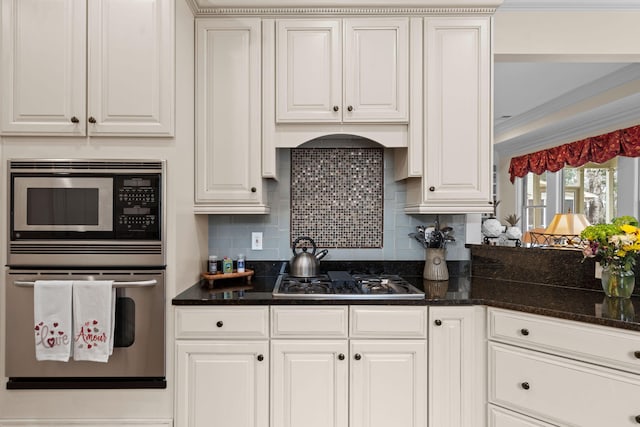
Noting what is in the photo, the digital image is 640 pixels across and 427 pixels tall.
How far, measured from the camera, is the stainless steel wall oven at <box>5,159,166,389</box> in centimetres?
172

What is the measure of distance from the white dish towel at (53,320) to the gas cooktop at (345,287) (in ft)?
3.02

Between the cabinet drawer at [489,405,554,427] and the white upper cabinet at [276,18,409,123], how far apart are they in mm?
1503

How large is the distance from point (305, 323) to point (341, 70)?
52.6 inches

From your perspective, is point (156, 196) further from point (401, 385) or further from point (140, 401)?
point (401, 385)

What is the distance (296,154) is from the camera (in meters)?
2.41

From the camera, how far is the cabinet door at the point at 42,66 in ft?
5.72

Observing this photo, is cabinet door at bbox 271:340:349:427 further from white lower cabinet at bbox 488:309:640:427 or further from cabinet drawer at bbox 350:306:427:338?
white lower cabinet at bbox 488:309:640:427

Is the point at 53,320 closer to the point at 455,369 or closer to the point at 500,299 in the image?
the point at 455,369

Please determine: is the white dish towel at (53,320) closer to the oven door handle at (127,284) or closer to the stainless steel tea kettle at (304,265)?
the oven door handle at (127,284)

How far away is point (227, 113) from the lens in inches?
80.7

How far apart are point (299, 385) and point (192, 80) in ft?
5.38

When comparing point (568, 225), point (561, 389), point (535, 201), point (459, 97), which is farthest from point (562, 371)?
point (535, 201)

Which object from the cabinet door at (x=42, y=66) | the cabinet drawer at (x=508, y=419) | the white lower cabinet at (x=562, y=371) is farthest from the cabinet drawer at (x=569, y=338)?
Answer: the cabinet door at (x=42, y=66)

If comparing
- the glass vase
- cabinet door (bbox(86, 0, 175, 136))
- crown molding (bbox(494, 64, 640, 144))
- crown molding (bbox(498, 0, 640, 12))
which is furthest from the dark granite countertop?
crown molding (bbox(494, 64, 640, 144))
